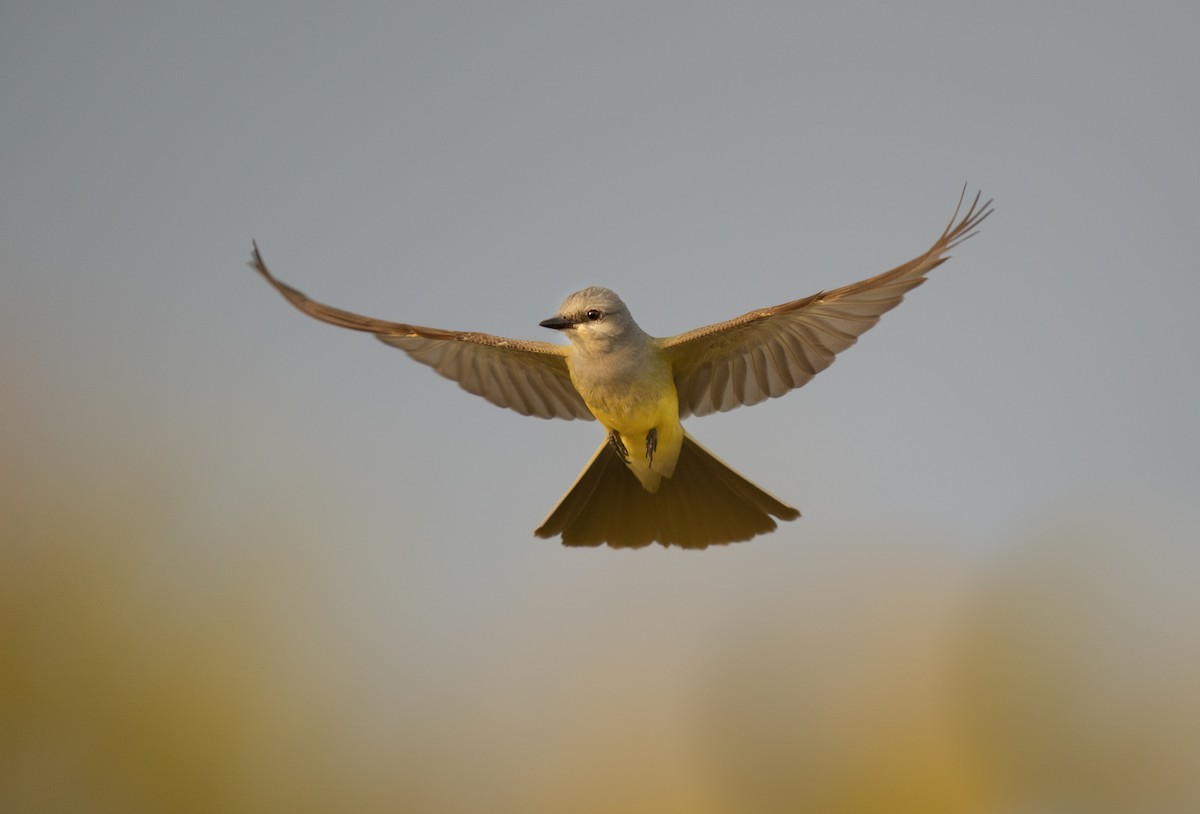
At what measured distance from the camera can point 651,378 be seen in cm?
321

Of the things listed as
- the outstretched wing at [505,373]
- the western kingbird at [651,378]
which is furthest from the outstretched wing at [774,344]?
the outstretched wing at [505,373]

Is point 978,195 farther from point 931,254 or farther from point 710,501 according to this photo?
point 710,501

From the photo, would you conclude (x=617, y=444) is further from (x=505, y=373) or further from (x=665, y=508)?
(x=505, y=373)

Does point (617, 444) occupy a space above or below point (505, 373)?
below

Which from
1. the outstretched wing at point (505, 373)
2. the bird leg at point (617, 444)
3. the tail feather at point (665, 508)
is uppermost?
the outstretched wing at point (505, 373)

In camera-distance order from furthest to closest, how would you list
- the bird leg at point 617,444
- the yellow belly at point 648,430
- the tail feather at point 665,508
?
the tail feather at point 665,508
the bird leg at point 617,444
the yellow belly at point 648,430

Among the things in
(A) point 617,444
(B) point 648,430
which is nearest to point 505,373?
(A) point 617,444

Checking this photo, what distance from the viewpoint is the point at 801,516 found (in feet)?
11.4

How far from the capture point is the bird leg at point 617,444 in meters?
3.35

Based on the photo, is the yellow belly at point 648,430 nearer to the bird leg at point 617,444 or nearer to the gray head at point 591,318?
the bird leg at point 617,444

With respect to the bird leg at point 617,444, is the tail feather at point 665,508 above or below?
below

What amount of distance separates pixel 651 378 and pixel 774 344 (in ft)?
1.43

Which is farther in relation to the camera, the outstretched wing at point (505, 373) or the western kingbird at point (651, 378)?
the outstretched wing at point (505, 373)

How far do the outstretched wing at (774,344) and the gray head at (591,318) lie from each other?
0.94 feet
